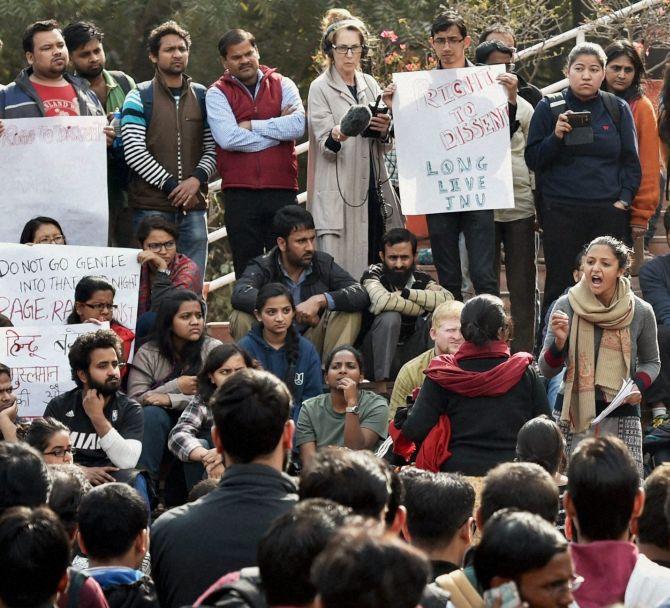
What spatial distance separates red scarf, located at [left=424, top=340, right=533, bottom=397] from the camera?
662cm

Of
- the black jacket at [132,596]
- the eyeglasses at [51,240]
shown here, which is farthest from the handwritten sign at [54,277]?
the black jacket at [132,596]

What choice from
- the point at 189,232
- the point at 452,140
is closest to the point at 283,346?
the point at 189,232

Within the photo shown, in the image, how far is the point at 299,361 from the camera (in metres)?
8.69

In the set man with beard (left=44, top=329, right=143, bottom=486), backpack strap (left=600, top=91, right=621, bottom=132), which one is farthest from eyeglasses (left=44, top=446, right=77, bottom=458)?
backpack strap (left=600, top=91, right=621, bottom=132)

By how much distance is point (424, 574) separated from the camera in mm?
3043

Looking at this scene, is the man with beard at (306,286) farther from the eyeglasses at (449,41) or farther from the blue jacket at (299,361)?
the eyeglasses at (449,41)

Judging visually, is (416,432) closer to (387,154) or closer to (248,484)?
(248,484)

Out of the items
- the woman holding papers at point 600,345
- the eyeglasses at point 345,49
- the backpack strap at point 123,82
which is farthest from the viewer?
the backpack strap at point 123,82

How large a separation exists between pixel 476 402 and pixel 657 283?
2989 millimetres

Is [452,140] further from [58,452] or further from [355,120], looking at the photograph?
[58,452]

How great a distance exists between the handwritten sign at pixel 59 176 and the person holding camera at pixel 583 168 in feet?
9.30

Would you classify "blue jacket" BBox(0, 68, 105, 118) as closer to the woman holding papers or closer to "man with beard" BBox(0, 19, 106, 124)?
Result: "man with beard" BBox(0, 19, 106, 124)

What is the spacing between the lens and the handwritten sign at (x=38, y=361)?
27.6 ft

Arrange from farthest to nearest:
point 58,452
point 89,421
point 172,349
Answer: point 172,349
point 89,421
point 58,452
